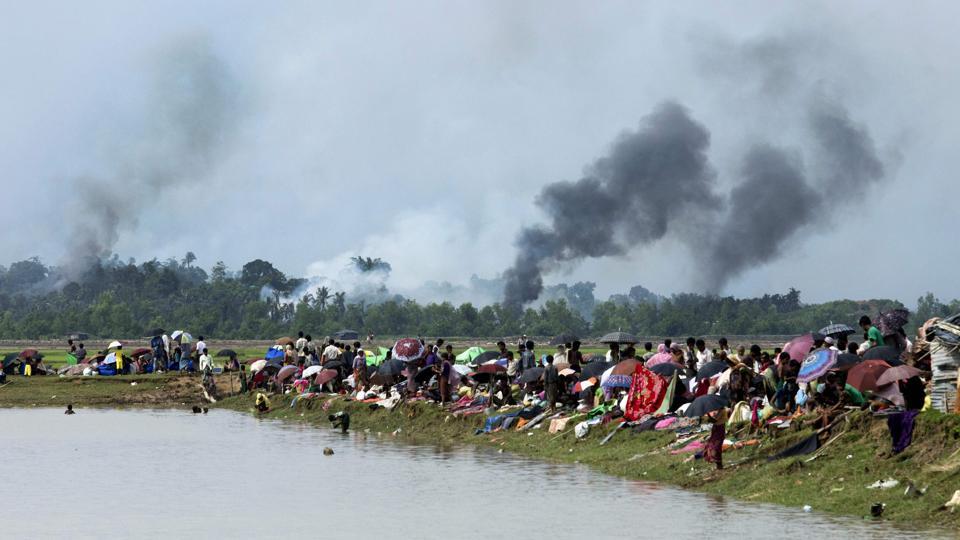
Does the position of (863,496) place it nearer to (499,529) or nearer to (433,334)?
(499,529)

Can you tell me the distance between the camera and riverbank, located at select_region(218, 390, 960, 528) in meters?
21.2

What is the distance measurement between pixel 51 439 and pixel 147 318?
110 metres

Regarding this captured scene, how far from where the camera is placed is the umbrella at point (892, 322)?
28375mm

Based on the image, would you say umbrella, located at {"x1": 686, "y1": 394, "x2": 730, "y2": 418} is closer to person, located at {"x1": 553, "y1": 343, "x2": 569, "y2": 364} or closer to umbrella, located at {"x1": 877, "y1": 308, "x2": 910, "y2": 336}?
umbrella, located at {"x1": 877, "y1": 308, "x2": 910, "y2": 336}

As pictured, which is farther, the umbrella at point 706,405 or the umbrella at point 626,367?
the umbrella at point 626,367

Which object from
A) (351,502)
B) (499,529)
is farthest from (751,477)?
(351,502)

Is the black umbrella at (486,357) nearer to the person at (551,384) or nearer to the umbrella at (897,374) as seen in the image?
the person at (551,384)

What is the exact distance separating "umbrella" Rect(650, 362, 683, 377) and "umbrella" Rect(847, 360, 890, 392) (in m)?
6.45

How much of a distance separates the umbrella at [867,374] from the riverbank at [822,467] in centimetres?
53

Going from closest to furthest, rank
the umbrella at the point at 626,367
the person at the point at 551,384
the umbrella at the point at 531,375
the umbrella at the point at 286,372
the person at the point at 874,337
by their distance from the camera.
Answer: the person at the point at 874,337, the umbrella at the point at 626,367, the person at the point at 551,384, the umbrella at the point at 531,375, the umbrella at the point at 286,372

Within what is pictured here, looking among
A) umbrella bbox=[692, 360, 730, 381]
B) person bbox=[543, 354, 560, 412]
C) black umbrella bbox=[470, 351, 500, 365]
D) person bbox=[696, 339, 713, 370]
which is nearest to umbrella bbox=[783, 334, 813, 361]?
umbrella bbox=[692, 360, 730, 381]

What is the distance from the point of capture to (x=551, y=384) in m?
34.8

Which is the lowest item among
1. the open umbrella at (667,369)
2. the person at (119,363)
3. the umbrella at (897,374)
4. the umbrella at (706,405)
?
the umbrella at (706,405)

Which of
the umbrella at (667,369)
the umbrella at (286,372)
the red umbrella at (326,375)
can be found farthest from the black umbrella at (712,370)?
the umbrella at (286,372)
